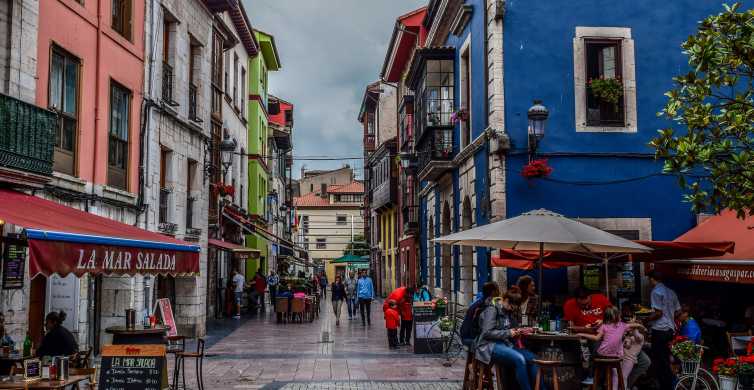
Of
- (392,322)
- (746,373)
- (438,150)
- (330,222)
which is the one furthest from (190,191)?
(330,222)

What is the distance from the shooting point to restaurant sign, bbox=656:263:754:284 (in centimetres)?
1081

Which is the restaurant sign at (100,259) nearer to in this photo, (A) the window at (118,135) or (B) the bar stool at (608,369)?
(B) the bar stool at (608,369)

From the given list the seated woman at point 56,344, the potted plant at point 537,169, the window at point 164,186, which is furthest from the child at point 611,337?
the window at point 164,186

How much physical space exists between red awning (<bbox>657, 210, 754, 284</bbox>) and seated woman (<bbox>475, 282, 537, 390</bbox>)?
371cm

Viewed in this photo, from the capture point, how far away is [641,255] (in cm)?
1327

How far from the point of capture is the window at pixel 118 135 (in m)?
14.9

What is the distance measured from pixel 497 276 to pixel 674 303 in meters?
5.54

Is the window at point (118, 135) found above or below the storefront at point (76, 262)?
above

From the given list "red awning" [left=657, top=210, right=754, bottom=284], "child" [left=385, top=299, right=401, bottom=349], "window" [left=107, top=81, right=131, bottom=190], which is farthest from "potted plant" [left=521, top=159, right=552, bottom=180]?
"window" [left=107, top=81, right=131, bottom=190]

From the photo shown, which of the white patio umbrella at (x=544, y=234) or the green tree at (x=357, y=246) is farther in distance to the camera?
the green tree at (x=357, y=246)

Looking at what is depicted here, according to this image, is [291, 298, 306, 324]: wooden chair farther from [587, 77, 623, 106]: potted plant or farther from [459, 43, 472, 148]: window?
[587, 77, 623, 106]: potted plant

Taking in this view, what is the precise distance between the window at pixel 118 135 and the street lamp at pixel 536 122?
26.6 ft

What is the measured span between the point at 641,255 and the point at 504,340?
5.39 m

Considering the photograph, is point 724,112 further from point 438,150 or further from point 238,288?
point 238,288
